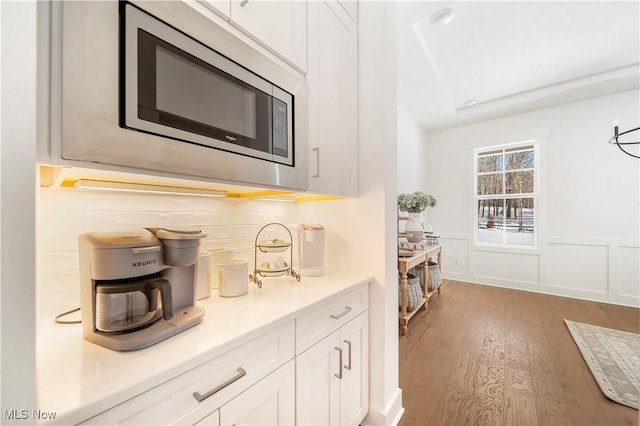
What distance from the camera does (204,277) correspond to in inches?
40.0

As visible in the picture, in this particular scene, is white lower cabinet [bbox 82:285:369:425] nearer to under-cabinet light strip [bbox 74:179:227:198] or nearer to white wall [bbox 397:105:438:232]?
under-cabinet light strip [bbox 74:179:227:198]

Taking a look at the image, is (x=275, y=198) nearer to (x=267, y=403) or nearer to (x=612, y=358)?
(x=267, y=403)

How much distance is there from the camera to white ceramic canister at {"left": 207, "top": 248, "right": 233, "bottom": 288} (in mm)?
1162

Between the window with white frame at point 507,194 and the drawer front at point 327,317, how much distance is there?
4028mm

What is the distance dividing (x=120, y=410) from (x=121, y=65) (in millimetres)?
767

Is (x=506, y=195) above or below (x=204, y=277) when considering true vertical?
above

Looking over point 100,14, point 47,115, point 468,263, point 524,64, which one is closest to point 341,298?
point 47,115

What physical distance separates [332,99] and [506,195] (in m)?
4.23

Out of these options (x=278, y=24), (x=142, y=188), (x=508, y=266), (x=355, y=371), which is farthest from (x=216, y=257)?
(x=508, y=266)

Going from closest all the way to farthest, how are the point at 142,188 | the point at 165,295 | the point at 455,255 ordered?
the point at 165,295, the point at 142,188, the point at 455,255

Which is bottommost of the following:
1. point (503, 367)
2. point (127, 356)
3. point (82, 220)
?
point (503, 367)

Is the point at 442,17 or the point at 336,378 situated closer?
the point at 336,378

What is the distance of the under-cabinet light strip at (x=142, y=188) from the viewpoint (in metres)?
0.85

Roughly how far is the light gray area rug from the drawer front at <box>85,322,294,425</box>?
2313 mm
